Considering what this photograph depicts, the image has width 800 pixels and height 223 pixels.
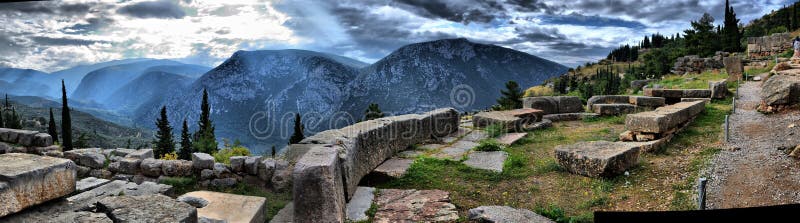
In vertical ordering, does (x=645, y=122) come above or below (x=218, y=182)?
above

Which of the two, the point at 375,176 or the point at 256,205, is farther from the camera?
the point at 375,176

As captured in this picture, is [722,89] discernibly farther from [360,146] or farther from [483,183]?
[360,146]

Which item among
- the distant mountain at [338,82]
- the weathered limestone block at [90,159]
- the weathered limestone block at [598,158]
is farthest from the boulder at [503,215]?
the distant mountain at [338,82]

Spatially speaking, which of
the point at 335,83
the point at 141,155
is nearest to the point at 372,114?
the point at 141,155

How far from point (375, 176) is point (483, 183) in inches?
67.3

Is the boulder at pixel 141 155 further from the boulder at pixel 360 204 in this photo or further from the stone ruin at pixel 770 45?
the stone ruin at pixel 770 45

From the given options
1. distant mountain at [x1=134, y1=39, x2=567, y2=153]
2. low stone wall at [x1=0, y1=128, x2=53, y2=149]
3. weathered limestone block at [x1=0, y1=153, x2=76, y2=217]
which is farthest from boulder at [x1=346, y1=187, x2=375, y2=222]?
distant mountain at [x1=134, y1=39, x2=567, y2=153]

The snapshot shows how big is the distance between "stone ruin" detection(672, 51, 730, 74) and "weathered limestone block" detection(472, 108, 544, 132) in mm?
19204

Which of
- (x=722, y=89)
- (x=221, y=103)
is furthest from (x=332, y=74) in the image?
(x=722, y=89)

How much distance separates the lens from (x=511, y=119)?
35.1ft

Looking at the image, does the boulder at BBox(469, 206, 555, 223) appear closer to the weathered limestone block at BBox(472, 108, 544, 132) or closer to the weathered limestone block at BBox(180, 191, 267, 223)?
the weathered limestone block at BBox(180, 191, 267, 223)

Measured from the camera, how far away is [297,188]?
4574 millimetres

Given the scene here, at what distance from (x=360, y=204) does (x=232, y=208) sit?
1.76 meters

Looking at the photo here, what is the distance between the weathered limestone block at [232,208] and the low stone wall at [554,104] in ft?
30.7
